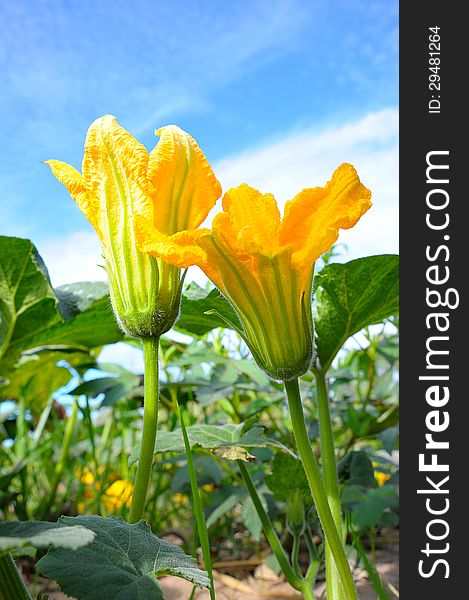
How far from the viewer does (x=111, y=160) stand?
1088mm

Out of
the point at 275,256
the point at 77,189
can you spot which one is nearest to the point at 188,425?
the point at 77,189

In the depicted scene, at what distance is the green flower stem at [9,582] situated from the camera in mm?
863

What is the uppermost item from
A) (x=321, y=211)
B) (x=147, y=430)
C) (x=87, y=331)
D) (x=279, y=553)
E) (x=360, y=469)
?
(x=321, y=211)

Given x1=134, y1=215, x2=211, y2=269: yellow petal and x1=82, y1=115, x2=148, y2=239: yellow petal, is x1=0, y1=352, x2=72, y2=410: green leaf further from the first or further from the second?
x1=134, y1=215, x2=211, y2=269: yellow petal

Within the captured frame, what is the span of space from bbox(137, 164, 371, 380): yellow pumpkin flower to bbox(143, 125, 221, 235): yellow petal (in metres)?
0.12

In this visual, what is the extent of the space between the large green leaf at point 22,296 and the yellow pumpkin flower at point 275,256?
0.91m

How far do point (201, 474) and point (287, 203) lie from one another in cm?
109

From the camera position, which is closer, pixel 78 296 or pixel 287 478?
pixel 287 478

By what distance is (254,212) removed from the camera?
3.06ft

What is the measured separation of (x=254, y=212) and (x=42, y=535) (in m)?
0.48

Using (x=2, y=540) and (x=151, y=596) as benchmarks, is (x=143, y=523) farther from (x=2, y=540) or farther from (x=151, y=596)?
(x=2, y=540)

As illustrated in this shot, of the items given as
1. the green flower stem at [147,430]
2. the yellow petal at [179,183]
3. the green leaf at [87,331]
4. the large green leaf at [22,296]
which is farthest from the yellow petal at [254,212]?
the large green leaf at [22,296]

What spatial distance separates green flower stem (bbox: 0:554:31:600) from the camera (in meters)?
0.86

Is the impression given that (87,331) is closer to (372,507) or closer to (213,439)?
(213,439)
